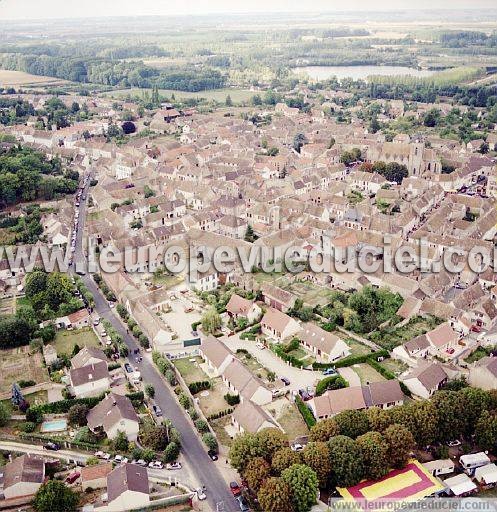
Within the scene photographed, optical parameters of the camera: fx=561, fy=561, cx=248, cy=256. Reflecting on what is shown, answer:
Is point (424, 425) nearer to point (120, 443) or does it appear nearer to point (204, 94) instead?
point (120, 443)

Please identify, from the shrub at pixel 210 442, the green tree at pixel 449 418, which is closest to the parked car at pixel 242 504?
the shrub at pixel 210 442

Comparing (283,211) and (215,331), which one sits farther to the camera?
(283,211)

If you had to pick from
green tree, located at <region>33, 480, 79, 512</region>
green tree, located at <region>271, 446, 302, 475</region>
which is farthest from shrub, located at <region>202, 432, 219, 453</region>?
green tree, located at <region>33, 480, 79, 512</region>

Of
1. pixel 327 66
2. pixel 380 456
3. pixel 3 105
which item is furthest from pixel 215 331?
pixel 327 66

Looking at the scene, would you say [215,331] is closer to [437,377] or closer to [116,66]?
[437,377]

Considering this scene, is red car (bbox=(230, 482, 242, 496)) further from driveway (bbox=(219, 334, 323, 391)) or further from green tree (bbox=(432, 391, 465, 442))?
green tree (bbox=(432, 391, 465, 442))

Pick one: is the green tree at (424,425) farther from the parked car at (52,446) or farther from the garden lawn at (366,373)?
the parked car at (52,446)
